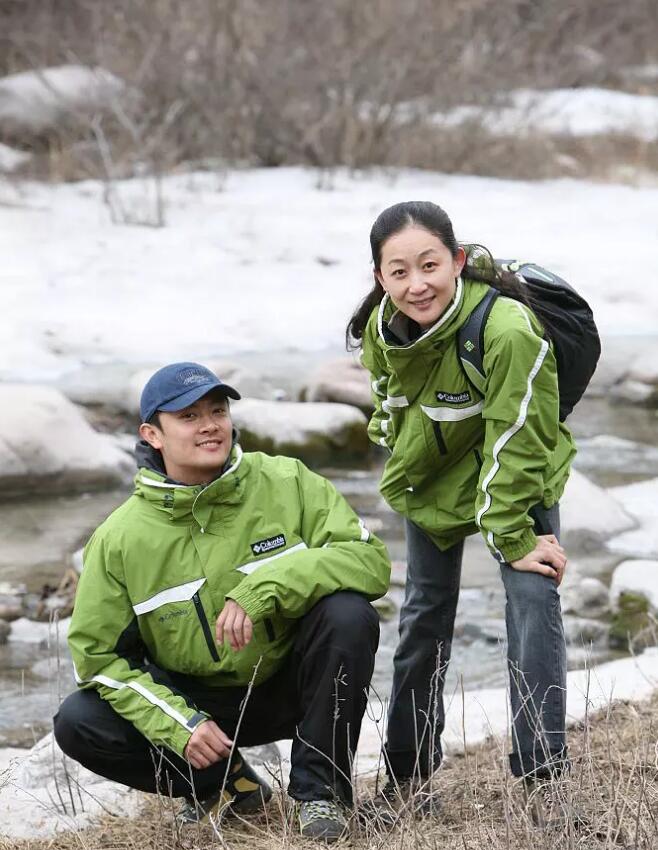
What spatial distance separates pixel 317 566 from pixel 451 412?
0.49 m

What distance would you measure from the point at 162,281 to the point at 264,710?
8866 millimetres

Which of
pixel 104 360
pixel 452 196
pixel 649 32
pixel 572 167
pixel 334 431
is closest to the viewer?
pixel 334 431

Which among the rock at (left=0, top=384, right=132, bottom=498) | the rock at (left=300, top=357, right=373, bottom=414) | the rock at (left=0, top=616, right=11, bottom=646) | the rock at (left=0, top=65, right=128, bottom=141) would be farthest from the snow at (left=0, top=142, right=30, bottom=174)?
the rock at (left=0, top=616, right=11, bottom=646)

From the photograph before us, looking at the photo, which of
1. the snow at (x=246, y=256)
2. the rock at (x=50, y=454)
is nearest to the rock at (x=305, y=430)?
the rock at (x=50, y=454)

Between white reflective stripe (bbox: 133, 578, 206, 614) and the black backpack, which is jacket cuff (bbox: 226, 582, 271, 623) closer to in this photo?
white reflective stripe (bbox: 133, 578, 206, 614)

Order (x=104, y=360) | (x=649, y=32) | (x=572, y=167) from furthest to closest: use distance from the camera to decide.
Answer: (x=649, y=32)
(x=572, y=167)
(x=104, y=360)

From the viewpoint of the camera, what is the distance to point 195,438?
325 cm

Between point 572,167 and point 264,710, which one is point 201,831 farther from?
point 572,167

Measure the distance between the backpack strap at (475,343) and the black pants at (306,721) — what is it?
0.61 metres

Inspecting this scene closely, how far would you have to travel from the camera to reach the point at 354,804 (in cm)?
304

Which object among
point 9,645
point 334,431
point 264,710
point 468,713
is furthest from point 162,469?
point 334,431

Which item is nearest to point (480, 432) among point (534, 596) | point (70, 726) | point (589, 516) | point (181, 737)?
point (534, 596)

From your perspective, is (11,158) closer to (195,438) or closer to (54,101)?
(54,101)

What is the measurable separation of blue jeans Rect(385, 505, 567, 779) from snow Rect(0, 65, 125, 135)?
12.4 metres
